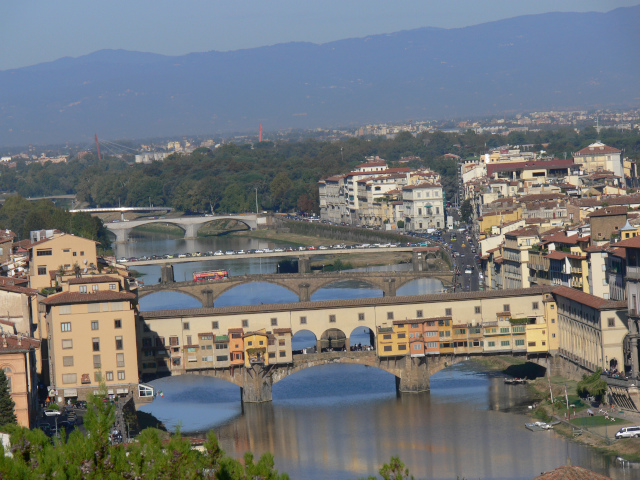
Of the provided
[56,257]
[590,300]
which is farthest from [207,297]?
[590,300]

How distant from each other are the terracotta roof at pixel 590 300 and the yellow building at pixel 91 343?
10.2 meters

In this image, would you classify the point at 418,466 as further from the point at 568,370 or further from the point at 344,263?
the point at 344,263

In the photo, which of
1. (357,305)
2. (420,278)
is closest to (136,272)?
(420,278)

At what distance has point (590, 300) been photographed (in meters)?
28.6

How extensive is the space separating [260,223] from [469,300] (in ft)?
153

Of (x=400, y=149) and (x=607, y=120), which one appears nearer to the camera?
(x=400, y=149)

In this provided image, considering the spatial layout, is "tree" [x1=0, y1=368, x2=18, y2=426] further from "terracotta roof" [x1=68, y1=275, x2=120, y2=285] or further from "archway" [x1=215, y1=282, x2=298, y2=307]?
"archway" [x1=215, y1=282, x2=298, y2=307]

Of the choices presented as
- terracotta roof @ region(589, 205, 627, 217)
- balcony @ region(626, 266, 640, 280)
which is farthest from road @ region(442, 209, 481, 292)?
balcony @ region(626, 266, 640, 280)

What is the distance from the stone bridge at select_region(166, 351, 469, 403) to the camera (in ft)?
98.4

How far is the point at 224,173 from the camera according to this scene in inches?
3878

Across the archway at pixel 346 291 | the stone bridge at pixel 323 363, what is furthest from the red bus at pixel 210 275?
the stone bridge at pixel 323 363

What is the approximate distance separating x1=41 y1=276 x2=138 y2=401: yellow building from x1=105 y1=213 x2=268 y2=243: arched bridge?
4515 cm

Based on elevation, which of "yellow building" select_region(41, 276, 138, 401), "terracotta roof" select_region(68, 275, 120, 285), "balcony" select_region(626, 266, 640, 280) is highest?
"terracotta roof" select_region(68, 275, 120, 285)

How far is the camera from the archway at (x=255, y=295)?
45.8 meters
